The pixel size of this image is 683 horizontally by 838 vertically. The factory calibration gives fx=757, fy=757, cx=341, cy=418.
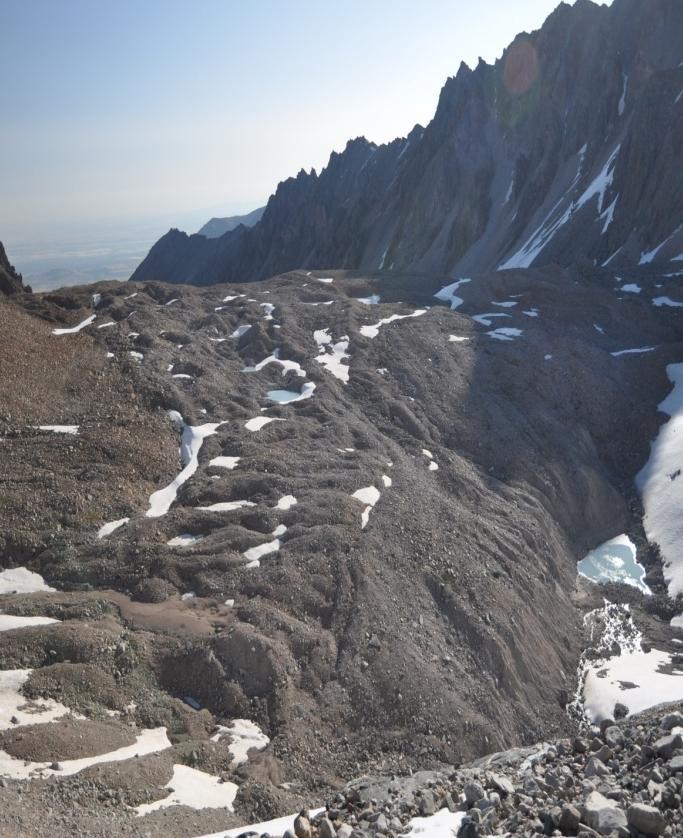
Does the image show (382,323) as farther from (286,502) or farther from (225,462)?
(286,502)

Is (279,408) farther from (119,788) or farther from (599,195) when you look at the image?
(599,195)

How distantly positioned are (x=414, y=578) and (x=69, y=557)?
1105 centimetres

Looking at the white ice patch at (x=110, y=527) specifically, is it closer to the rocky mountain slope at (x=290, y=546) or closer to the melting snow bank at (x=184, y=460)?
the rocky mountain slope at (x=290, y=546)

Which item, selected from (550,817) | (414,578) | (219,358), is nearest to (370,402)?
(219,358)

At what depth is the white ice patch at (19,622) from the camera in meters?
18.4

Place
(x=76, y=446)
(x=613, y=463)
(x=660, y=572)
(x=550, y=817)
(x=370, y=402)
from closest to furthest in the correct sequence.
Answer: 1. (x=550, y=817)
2. (x=76, y=446)
3. (x=660, y=572)
4. (x=370, y=402)
5. (x=613, y=463)

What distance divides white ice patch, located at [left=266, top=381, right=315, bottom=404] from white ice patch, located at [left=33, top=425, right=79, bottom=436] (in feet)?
32.7

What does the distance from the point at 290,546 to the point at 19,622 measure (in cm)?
861

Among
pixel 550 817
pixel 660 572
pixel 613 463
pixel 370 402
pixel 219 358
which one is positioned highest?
pixel 219 358

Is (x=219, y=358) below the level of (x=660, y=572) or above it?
above

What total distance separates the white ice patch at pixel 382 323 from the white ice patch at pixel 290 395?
829cm

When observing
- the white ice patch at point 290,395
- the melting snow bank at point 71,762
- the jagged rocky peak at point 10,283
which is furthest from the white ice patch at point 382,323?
the jagged rocky peak at point 10,283

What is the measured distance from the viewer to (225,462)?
28.9 metres

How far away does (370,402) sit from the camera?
3744 cm
